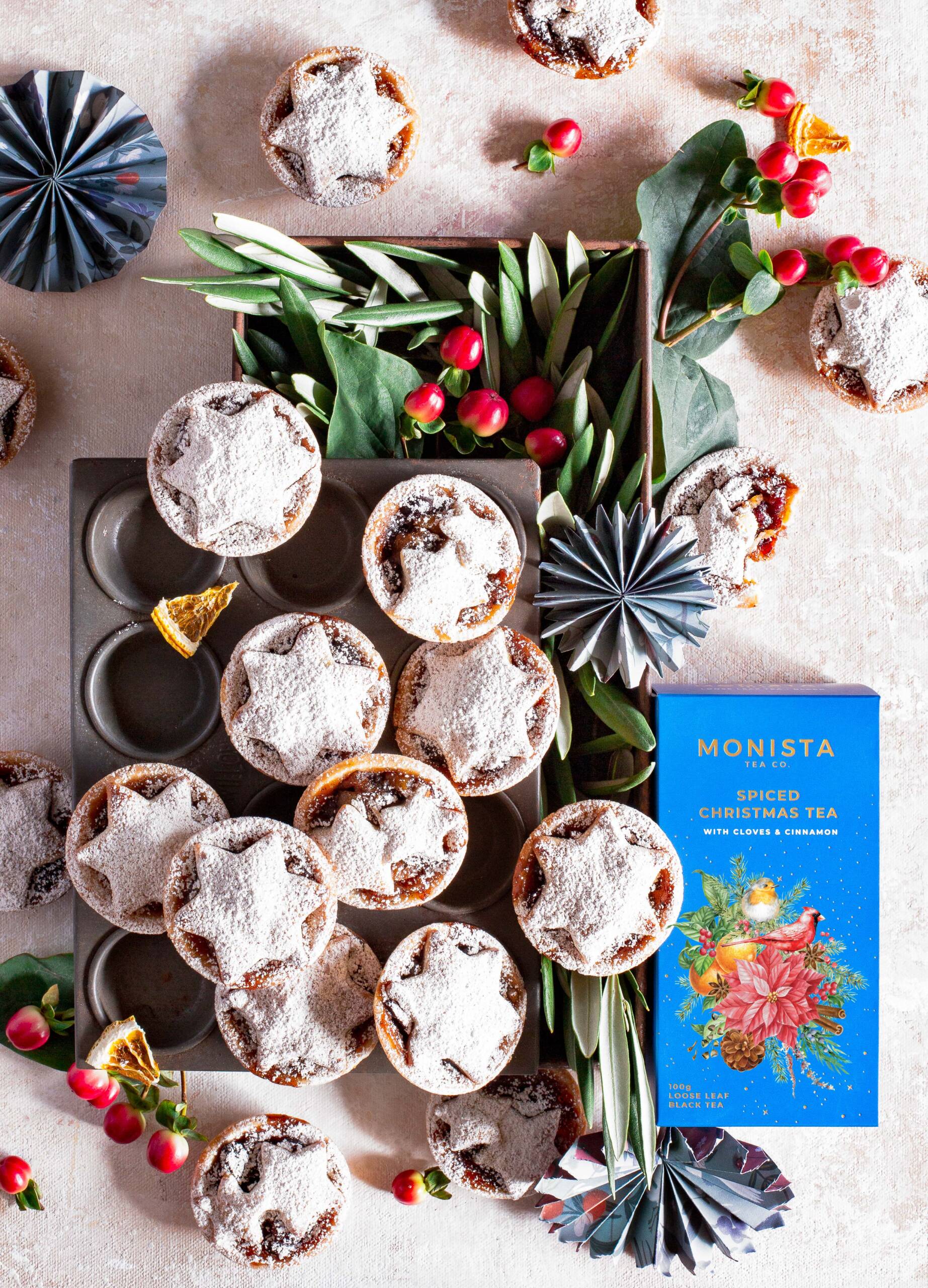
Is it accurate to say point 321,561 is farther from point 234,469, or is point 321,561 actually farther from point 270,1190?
point 270,1190

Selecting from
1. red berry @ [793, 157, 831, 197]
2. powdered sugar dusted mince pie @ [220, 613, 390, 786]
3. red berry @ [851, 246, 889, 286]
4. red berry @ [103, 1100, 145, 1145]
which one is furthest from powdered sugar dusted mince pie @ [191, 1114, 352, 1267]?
red berry @ [793, 157, 831, 197]

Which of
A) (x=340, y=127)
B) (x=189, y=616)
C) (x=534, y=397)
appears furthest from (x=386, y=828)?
(x=340, y=127)

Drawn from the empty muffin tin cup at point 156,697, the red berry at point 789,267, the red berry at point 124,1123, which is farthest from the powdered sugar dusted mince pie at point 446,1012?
the red berry at point 789,267

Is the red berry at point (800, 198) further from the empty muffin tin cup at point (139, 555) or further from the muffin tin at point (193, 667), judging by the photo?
the empty muffin tin cup at point (139, 555)

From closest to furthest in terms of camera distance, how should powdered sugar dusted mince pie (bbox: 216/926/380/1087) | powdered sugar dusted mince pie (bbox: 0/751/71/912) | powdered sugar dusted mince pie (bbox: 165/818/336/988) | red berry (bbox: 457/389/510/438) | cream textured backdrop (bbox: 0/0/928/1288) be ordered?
1. powdered sugar dusted mince pie (bbox: 165/818/336/988)
2. powdered sugar dusted mince pie (bbox: 216/926/380/1087)
3. red berry (bbox: 457/389/510/438)
4. powdered sugar dusted mince pie (bbox: 0/751/71/912)
5. cream textured backdrop (bbox: 0/0/928/1288)

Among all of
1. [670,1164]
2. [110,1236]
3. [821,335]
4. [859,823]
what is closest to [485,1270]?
[670,1164]

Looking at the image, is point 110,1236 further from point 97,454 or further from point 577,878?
point 97,454

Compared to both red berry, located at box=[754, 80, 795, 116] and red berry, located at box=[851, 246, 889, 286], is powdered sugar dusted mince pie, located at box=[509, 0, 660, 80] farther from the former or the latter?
red berry, located at box=[851, 246, 889, 286]
